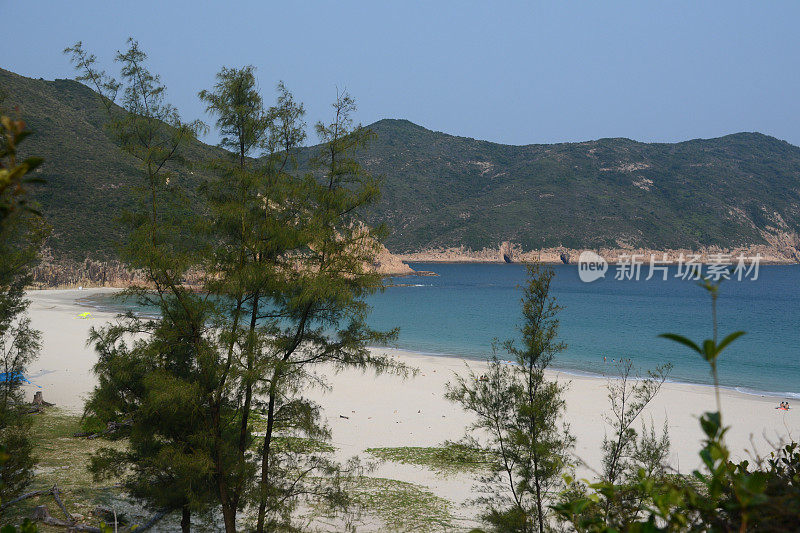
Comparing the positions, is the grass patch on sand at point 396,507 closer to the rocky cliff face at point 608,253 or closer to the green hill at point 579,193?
the green hill at point 579,193

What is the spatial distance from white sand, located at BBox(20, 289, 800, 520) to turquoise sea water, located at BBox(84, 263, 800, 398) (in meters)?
3.79

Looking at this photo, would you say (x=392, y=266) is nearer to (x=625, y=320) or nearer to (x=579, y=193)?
(x=625, y=320)

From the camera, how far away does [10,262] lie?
363 inches

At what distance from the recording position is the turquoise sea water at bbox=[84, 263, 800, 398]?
3469 centimetres

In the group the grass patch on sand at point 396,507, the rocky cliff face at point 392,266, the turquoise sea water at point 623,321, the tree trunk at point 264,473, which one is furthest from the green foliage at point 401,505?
the rocky cliff face at point 392,266

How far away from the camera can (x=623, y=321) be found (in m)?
56.7

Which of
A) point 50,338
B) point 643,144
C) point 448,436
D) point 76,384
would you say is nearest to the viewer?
point 448,436

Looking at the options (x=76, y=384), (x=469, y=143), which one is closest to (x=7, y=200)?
(x=76, y=384)

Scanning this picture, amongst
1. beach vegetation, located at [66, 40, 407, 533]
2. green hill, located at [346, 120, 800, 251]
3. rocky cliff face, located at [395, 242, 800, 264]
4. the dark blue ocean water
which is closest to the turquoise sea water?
the dark blue ocean water

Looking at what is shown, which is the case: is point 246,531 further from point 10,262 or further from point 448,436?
point 448,436

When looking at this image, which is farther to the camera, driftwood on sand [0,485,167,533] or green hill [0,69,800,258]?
green hill [0,69,800,258]

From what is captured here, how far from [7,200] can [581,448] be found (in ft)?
56.9

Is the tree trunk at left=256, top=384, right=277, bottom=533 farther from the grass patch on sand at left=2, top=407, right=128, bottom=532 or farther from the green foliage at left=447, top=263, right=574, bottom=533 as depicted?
the grass patch on sand at left=2, top=407, right=128, bottom=532

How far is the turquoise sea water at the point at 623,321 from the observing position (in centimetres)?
3469
